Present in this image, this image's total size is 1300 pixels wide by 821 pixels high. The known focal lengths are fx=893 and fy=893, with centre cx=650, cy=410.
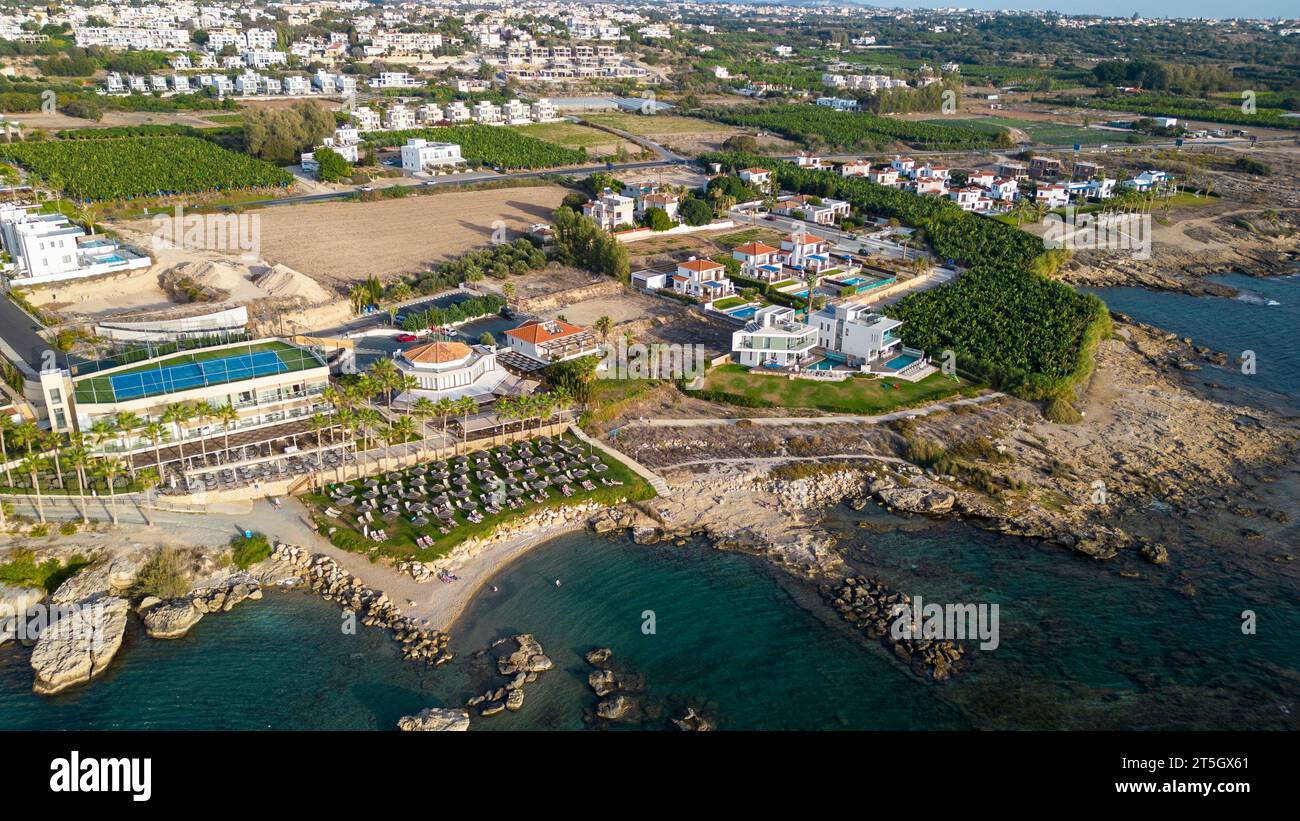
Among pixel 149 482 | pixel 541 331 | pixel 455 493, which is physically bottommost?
pixel 455 493

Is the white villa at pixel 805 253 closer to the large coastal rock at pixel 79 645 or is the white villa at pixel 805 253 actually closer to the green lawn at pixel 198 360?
the green lawn at pixel 198 360

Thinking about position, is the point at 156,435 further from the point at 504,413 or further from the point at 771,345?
the point at 771,345

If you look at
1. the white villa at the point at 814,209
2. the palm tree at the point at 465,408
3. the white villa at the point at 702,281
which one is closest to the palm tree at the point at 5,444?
the palm tree at the point at 465,408

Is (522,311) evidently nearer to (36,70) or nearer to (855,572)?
(855,572)

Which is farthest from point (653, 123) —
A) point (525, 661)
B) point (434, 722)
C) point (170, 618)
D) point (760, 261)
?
point (434, 722)

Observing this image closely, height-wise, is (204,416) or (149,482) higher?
(204,416)

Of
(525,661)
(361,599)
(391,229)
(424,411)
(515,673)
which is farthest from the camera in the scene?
(391,229)

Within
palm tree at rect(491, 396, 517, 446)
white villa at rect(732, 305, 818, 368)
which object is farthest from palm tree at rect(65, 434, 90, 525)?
white villa at rect(732, 305, 818, 368)

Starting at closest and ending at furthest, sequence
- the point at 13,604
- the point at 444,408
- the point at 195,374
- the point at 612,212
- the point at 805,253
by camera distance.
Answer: the point at 13,604, the point at 195,374, the point at 444,408, the point at 805,253, the point at 612,212
